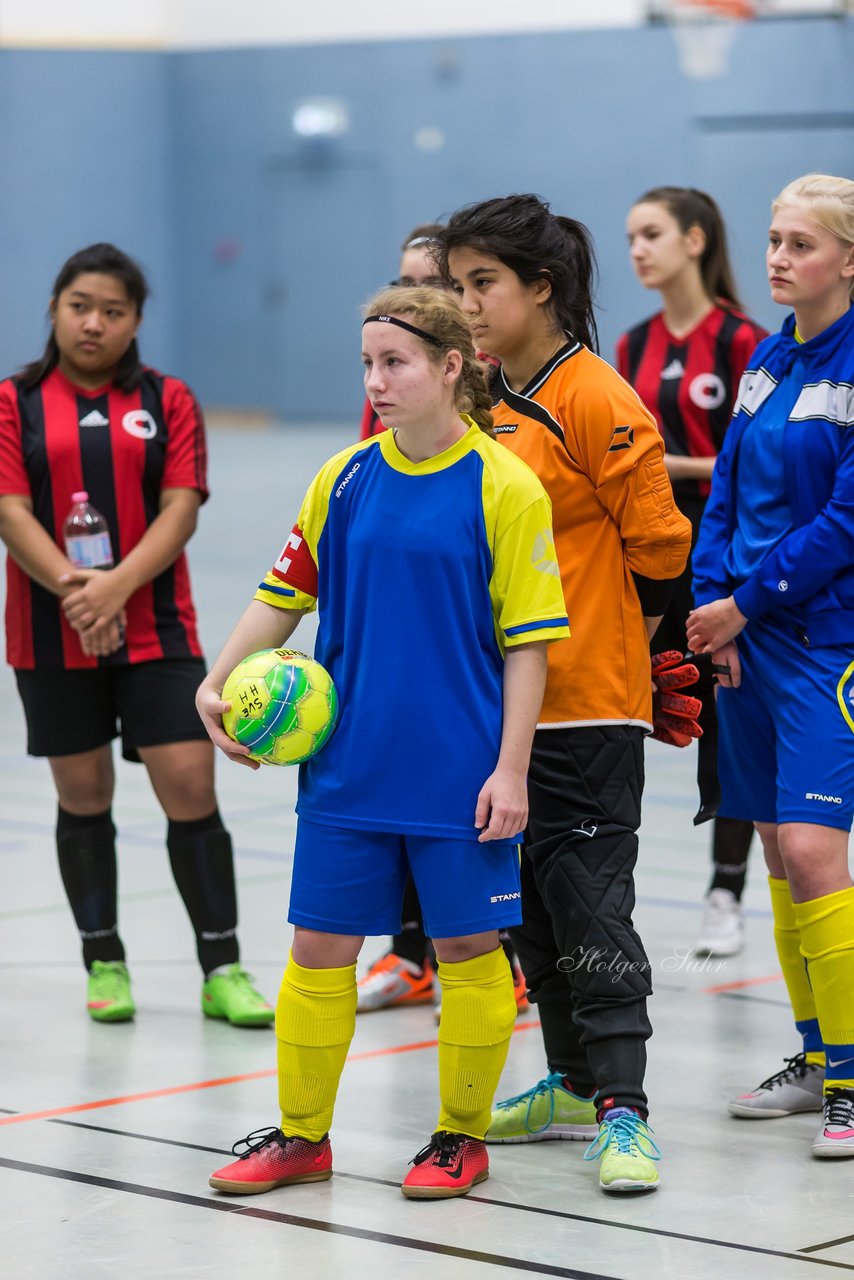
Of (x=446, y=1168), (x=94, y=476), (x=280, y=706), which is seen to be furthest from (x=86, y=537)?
(x=446, y=1168)

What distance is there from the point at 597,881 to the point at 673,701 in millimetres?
432

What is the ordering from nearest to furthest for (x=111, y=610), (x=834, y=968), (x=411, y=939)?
1. (x=834, y=968)
2. (x=111, y=610)
3. (x=411, y=939)

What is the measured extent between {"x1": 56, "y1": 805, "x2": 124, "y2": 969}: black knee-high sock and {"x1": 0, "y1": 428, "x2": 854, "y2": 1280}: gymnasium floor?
6.2 inches

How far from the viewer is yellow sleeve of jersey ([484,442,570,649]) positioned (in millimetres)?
3318

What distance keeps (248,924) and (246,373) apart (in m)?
21.3

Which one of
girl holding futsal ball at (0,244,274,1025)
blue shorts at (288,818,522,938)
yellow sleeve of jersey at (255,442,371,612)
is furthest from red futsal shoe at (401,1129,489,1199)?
girl holding futsal ball at (0,244,274,1025)

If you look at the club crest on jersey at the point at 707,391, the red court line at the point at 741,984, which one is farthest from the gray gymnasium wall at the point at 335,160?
the red court line at the point at 741,984

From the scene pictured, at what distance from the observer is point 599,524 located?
3584mm

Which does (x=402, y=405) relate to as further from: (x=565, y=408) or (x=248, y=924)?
(x=248, y=924)

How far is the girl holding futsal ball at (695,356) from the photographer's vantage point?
17.7ft

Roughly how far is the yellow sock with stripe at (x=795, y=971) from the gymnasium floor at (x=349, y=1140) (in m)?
0.16

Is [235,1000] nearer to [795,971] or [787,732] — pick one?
[795,971]

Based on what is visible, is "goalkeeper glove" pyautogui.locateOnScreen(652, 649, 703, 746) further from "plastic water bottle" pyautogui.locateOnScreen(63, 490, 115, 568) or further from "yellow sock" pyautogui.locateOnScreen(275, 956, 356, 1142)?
"plastic water bottle" pyautogui.locateOnScreen(63, 490, 115, 568)

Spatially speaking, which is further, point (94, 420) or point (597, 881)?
→ point (94, 420)
